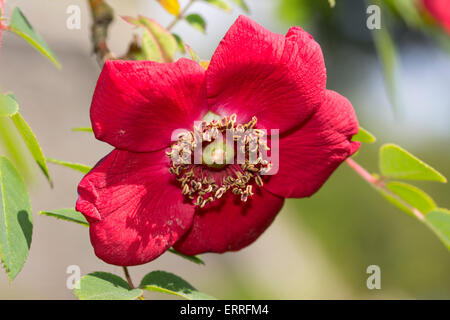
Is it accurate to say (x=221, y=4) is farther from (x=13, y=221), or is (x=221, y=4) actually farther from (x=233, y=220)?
(x=13, y=221)

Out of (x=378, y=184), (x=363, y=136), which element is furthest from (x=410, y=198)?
(x=363, y=136)

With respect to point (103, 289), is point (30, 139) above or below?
above

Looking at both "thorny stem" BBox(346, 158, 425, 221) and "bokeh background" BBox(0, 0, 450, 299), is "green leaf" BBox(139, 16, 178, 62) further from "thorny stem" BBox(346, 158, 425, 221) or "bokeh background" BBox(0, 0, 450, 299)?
"bokeh background" BBox(0, 0, 450, 299)

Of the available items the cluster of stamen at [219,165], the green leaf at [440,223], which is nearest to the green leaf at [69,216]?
the cluster of stamen at [219,165]

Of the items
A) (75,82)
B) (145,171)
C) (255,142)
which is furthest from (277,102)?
(75,82)

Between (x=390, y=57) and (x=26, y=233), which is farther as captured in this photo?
(x=390, y=57)

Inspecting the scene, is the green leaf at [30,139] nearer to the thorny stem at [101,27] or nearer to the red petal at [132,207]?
the red petal at [132,207]
